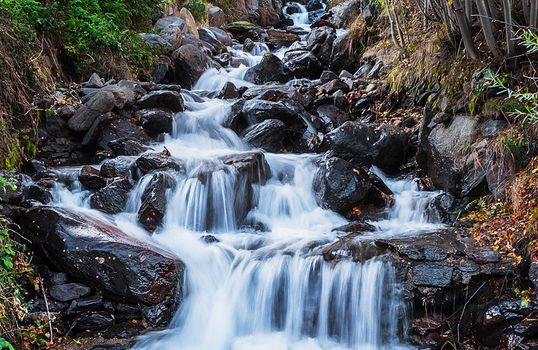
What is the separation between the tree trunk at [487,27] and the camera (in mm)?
6012

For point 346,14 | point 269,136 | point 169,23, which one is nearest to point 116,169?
point 269,136

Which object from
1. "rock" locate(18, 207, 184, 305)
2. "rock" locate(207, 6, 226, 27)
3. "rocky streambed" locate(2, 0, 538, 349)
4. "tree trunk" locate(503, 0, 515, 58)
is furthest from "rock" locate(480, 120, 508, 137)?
"rock" locate(207, 6, 226, 27)

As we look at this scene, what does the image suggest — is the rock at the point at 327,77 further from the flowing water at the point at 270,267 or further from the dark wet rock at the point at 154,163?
the dark wet rock at the point at 154,163

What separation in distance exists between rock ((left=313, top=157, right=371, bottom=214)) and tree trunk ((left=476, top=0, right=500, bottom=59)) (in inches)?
95.4

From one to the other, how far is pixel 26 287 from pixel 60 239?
0.59 m

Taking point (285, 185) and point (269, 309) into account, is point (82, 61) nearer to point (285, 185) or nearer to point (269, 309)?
point (285, 185)

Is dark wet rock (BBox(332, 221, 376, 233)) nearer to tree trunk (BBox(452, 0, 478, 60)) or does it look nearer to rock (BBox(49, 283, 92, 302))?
tree trunk (BBox(452, 0, 478, 60))

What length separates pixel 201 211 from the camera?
273 inches

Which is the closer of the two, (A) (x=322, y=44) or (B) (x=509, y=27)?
(B) (x=509, y=27)

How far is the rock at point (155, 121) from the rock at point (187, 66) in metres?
3.31

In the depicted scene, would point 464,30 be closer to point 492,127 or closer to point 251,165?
point 492,127

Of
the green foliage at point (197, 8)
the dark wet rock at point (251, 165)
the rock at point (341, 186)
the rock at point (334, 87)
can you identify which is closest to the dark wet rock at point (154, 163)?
the dark wet rock at point (251, 165)

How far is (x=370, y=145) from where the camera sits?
26.0 feet

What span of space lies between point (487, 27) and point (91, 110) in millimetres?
6341
